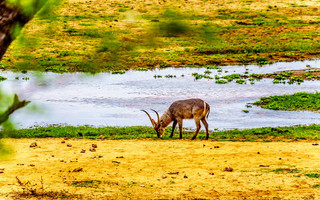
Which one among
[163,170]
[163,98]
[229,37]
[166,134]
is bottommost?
[166,134]

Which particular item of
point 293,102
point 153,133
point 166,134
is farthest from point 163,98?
point 153,133

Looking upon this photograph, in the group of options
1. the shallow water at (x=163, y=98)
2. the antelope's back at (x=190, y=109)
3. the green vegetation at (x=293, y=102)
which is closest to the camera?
the antelope's back at (x=190, y=109)

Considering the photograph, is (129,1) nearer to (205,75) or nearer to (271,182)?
(205,75)

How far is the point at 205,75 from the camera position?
74.9 ft

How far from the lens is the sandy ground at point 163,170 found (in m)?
7.32

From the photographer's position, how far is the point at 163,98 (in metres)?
18.5

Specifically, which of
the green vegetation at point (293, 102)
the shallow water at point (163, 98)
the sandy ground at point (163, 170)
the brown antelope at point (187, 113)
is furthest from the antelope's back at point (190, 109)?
the green vegetation at point (293, 102)

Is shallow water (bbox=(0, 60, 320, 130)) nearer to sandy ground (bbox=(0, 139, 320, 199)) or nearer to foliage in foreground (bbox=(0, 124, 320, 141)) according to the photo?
foliage in foreground (bbox=(0, 124, 320, 141))

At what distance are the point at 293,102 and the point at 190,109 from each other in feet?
18.4

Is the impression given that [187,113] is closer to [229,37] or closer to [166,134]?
[166,134]

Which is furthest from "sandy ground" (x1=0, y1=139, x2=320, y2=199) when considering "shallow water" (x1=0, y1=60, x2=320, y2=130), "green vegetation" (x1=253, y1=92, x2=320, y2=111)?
"green vegetation" (x1=253, y1=92, x2=320, y2=111)

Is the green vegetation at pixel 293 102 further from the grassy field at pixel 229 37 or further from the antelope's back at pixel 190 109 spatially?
the antelope's back at pixel 190 109

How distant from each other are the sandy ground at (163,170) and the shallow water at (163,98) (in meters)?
1.94

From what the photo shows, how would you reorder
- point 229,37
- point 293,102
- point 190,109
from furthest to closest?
1. point 229,37
2. point 293,102
3. point 190,109
